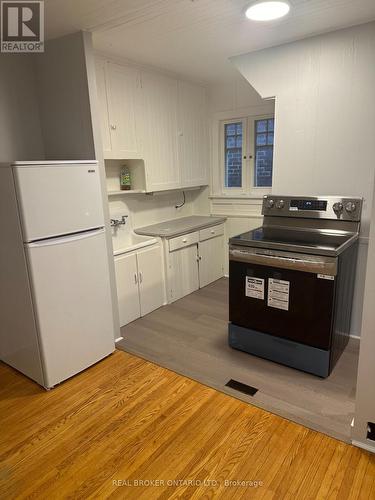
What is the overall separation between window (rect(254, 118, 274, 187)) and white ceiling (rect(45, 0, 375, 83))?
41.6 inches

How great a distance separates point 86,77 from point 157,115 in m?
1.16

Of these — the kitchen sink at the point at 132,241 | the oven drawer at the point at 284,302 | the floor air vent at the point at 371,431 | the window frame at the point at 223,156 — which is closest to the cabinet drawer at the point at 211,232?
the window frame at the point at 223,156

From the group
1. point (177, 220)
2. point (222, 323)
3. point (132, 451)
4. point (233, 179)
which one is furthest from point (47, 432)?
point (233, 179)

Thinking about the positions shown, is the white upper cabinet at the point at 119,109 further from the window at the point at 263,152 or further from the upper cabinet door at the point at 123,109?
the window at the point at 263,152

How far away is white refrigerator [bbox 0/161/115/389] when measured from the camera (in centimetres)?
200

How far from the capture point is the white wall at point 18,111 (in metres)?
2.45

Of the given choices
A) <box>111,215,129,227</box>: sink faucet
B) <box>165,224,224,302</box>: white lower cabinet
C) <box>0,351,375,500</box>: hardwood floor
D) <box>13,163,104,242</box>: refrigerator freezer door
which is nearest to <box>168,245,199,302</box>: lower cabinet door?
<box>165,224,224,302</box>: white lower cabinet

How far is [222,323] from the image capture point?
309 centimetres

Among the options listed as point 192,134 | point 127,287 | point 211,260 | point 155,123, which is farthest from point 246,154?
point 127,287

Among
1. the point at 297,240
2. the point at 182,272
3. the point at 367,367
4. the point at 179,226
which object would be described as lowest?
the point at 182,272

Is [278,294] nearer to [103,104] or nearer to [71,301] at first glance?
[71,301]

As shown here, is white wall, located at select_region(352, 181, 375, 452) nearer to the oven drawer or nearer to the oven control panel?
the oven drawer

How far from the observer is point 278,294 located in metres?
2.26

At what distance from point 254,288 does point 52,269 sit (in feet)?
4.49
